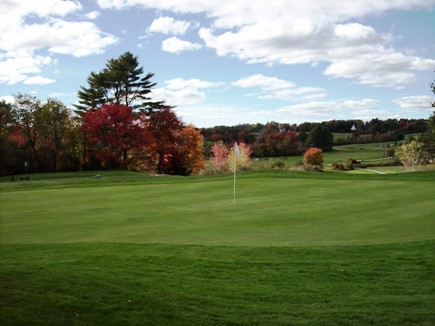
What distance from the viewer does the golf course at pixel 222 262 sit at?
4664mm

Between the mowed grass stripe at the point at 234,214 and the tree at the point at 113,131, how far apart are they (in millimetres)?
21738

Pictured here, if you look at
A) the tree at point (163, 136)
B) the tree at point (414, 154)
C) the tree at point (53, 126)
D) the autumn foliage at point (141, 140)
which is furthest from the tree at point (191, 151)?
the tree at point (414, 154)

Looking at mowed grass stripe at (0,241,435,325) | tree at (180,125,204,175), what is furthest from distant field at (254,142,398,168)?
mowed grass stripe at (0,241,435,325)

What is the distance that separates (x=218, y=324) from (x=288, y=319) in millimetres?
813

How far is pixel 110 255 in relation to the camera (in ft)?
22.8

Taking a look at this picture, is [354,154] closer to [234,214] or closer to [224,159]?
[224,159]

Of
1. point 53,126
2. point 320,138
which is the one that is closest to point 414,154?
point 320,138

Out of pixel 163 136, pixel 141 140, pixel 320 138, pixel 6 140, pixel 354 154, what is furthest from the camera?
pixel 320 138

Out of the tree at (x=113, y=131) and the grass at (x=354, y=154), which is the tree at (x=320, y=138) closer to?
the grass at (x=354, y=154)

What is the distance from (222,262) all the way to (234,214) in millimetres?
4299

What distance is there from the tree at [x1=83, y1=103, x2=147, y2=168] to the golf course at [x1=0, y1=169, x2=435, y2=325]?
2578cm

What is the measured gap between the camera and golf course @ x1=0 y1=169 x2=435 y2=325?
15.3 ft

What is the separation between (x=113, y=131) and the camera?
39.0m

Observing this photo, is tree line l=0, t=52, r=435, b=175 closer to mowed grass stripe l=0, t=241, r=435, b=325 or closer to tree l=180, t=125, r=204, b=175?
tree l=180, t=125, r=204, b=175
